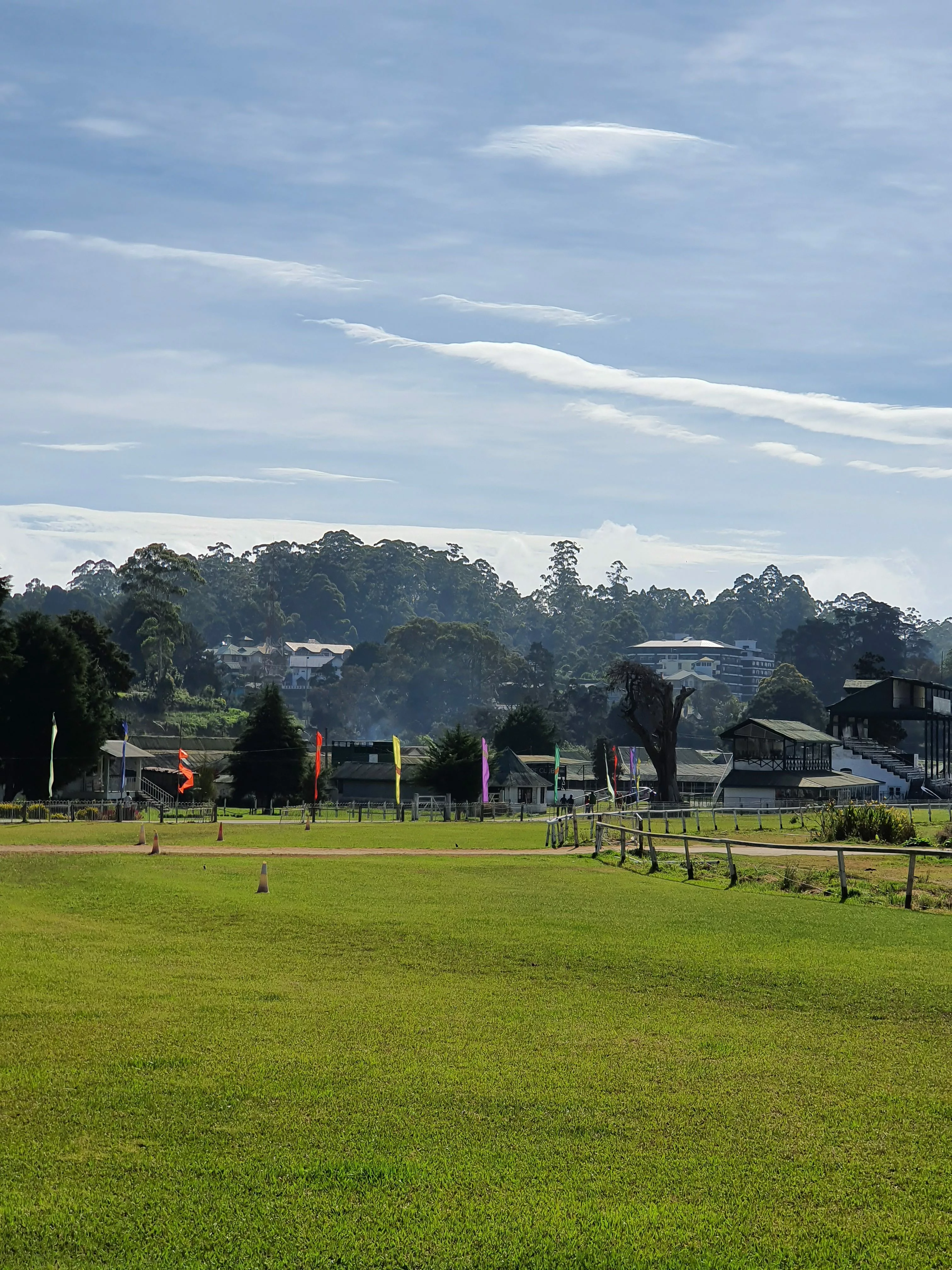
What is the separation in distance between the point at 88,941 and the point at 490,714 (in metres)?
160

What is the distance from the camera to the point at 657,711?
103m

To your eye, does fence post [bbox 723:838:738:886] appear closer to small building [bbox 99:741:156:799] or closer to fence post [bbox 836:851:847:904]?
fence post [bbox 836:851:847:904]

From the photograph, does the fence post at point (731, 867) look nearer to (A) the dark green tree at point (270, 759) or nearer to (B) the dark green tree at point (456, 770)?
(B) the dark green tree at point (456, 770)

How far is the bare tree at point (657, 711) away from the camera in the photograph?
3762 inches

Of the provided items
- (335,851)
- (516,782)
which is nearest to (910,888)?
(335,851)

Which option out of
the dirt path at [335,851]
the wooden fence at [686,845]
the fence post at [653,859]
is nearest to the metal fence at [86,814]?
the dirt path at [335,851]

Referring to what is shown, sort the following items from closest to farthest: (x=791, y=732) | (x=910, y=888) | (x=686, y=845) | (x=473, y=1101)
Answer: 1. (x=473, y=1101)
2. (x=910, y=888)
3. (x=686, y=845)
4. (x=791, y=732)

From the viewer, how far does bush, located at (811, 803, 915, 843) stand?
4069 cm

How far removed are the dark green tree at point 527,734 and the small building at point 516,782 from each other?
13840 mm

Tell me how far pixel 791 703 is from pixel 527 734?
53.1m

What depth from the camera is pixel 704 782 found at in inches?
4732

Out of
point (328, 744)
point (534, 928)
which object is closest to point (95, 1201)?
point (534, 928)

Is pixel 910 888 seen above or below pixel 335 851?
above

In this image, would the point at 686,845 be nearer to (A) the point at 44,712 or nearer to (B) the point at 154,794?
(A) the point at 44,712
